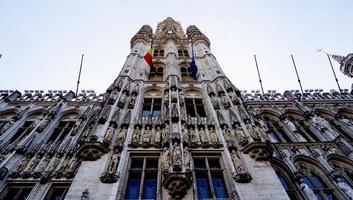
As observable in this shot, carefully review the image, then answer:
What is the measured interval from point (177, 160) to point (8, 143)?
10.6 m

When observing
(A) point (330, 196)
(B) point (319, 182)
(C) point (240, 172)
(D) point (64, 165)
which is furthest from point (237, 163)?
(D) point (64, 165)

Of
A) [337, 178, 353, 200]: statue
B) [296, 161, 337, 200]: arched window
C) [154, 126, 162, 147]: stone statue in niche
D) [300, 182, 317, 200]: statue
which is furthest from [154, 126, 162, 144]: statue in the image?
[337, 178, 353, 200]: statue

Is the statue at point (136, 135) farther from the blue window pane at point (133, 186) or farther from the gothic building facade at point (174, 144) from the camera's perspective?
the blue window pane at point (133, 186)

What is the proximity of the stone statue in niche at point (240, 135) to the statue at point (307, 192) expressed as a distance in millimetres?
3455

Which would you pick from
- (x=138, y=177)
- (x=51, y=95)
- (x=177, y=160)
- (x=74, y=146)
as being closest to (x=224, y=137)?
(x=177, y=160)

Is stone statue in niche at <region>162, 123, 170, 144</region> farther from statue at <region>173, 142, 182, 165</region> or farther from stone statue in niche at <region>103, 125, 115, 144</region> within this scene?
stone statue in niche at <region>103, 125, 115, 144</region>

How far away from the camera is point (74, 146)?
1541 cm

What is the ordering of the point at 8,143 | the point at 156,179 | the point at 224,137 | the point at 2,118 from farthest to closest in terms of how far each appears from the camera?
the point at 2,118 → the point at 8,143 → the point at 224,137 → the point at 156,179

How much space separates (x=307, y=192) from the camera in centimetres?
1342

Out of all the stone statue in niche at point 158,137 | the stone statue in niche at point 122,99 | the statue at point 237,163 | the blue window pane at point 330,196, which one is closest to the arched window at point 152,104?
the stone statue in niche at point 122,99

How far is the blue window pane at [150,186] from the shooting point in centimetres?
1157

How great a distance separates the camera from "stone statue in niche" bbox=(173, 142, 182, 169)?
11766 mm

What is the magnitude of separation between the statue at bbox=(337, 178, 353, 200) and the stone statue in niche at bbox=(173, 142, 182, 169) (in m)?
8.15

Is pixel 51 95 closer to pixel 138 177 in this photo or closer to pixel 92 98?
pixel 92 98
